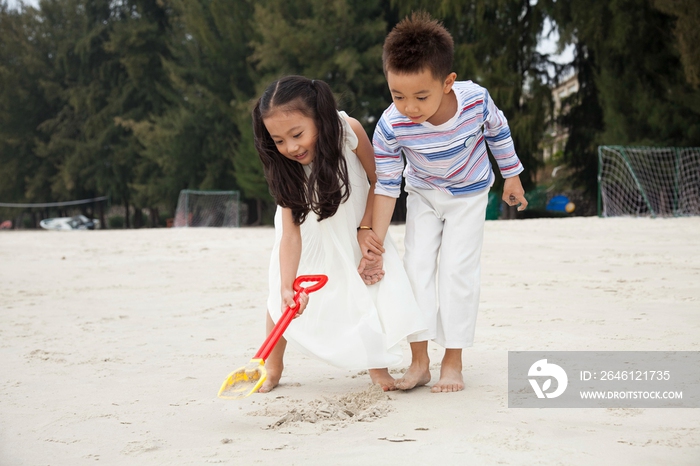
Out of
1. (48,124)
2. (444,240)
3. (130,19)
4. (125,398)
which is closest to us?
(125,398)

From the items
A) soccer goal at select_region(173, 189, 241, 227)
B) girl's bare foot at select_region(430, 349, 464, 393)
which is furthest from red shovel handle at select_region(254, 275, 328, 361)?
soccer goal at select_region(173, 189, 241, 227)

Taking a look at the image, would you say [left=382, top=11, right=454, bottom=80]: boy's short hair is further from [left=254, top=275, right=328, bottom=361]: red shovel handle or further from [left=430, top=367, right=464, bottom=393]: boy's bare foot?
[left=430, top=367, right=464, bottom=393]: boy's bare foot

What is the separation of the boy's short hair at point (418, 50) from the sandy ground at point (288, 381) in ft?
3.48

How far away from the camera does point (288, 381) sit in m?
2.72

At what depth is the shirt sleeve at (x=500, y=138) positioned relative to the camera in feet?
8.73

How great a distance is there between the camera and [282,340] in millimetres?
2725

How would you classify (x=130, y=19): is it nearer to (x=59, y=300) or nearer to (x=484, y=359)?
(x=59, y=300)

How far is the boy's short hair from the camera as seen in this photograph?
237cm

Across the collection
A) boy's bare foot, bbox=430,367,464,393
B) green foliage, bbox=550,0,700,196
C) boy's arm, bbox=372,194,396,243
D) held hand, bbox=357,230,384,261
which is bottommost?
boy's bare foot, bbox=430,367,464,393

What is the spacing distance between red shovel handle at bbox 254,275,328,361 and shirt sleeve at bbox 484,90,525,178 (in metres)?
0.79

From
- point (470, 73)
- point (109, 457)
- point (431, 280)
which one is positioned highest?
point (470, 73)

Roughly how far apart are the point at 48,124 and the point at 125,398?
2544 centimetres

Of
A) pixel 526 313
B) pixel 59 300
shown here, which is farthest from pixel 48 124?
pixel 526 313

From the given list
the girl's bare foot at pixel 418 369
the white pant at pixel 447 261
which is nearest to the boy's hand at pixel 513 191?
the white pant at pixel 447 261
